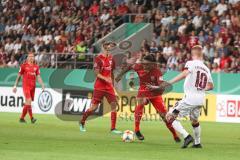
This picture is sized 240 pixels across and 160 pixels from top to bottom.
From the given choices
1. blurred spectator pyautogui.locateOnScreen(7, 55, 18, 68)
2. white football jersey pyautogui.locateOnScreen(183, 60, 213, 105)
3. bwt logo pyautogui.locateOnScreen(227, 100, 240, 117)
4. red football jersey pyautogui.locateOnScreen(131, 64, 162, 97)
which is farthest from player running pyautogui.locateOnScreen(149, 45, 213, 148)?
blurred spectator pyautogui.locateOnScreen(7, 55, 18, 68)

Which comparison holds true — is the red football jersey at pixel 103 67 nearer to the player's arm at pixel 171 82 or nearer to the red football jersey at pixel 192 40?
the player's arm at pixel 171 82

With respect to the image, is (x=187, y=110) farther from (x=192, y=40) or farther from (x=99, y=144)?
(x=192, y=40)

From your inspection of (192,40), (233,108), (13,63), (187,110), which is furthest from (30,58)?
(13,63)

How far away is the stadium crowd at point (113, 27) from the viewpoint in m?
29.2

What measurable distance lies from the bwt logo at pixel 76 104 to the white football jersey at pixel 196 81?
1345 centimetres

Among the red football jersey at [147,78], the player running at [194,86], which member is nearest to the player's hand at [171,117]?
the player running at [194,86]

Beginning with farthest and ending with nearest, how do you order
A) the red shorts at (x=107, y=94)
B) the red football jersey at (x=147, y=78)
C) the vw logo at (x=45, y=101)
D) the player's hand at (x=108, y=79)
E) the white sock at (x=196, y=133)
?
1. the vw logo at (x=45, y=101)
2. the red shorts at (x=107, y=94)
3. the player's hand at (x=108, y=79)
4. the red football jersey at (x=147, y=78)
5. the white sock at (x=196, y=133)

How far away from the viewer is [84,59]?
32.2 metres

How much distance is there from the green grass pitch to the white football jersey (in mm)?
1060

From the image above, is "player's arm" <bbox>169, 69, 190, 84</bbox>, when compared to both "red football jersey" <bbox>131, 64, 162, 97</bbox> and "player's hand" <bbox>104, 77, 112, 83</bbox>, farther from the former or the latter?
"player's hand" <bbox>104, 77, 112, 83</bbox>

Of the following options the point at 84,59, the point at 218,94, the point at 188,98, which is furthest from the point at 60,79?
the point at 188,98

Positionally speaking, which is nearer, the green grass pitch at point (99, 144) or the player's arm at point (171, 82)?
the green grass pitch at point (99, 144)

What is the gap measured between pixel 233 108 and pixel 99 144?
10.6 meters

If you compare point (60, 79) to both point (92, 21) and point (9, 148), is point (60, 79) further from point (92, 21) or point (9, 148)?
point (9, 148)
